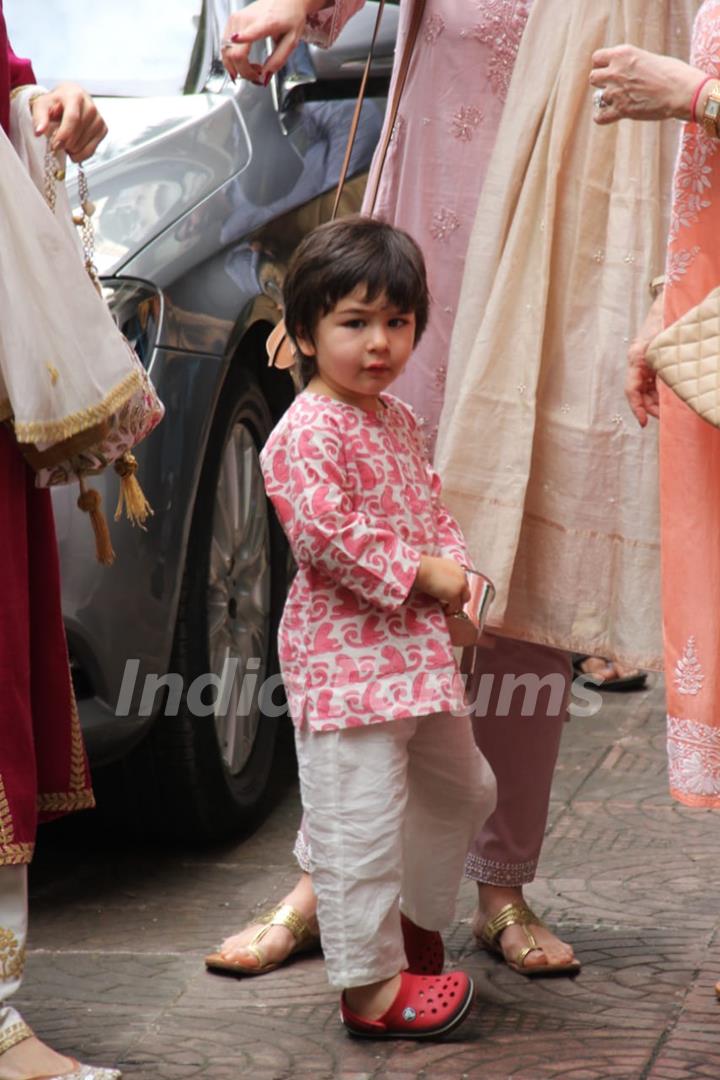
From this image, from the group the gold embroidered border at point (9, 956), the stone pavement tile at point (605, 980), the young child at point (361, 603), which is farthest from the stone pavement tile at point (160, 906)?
the gold embroidered border at point (9, 956)

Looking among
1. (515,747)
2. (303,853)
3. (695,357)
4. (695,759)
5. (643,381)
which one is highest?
(695,357)

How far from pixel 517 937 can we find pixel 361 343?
115cm

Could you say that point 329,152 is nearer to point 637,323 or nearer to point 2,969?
point 637,323

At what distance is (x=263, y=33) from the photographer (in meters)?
2.99

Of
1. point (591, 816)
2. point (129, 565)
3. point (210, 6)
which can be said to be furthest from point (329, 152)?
point (591, 816)

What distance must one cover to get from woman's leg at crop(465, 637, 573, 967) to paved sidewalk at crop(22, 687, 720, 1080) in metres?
0.16

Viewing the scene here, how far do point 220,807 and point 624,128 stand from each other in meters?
1.68

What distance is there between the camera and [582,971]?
127 inches

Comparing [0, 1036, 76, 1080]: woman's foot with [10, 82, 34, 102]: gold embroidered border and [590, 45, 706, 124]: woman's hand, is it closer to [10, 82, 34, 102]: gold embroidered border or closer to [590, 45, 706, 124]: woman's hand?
[10, 82, 34, 102]: gold embroidered border

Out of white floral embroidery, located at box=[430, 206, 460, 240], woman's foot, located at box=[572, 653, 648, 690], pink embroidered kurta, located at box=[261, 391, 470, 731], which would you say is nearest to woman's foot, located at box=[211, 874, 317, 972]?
pink embroidered kurta, located at box=[261, 391, 470, 731]

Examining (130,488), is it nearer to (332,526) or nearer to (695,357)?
(332,526)

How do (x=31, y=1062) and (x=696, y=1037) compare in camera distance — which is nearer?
(x=31, y=1062)

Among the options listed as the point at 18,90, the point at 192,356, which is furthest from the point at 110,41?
the point at 18,90

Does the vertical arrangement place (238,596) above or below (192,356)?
below
